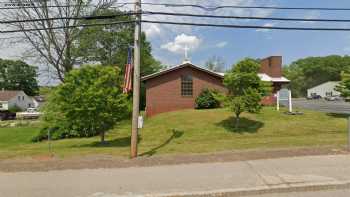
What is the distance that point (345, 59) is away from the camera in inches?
3922

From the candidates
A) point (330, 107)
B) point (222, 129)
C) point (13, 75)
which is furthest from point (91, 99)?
point (13, 75)

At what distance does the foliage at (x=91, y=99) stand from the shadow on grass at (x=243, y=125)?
21.5 feet

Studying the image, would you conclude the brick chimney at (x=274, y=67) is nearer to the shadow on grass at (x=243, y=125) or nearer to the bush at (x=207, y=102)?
the bush at (x=207, y=102)

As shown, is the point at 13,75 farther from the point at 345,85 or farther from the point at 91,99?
the point at 345,85

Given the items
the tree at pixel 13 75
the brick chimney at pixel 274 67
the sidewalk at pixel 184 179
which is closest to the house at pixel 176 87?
the brick chimney at pixel 274 67

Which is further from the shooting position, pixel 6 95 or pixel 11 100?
pixel 6 95

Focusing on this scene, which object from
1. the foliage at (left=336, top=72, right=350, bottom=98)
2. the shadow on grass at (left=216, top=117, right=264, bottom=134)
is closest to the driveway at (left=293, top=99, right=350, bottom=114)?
the foliage at (left=336, top=72, right=350, bottom=98)

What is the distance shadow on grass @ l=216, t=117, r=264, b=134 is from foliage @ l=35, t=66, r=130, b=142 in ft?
21.5

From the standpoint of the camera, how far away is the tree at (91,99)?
1161 centimetres

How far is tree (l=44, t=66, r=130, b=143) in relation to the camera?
457 inches

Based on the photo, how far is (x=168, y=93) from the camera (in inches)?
956

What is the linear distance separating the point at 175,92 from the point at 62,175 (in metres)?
18.0

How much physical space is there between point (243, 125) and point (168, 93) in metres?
9.48

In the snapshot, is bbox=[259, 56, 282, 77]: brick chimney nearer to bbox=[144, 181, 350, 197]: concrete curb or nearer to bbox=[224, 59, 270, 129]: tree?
bbox=[224, 59, 270, 129]: tree
